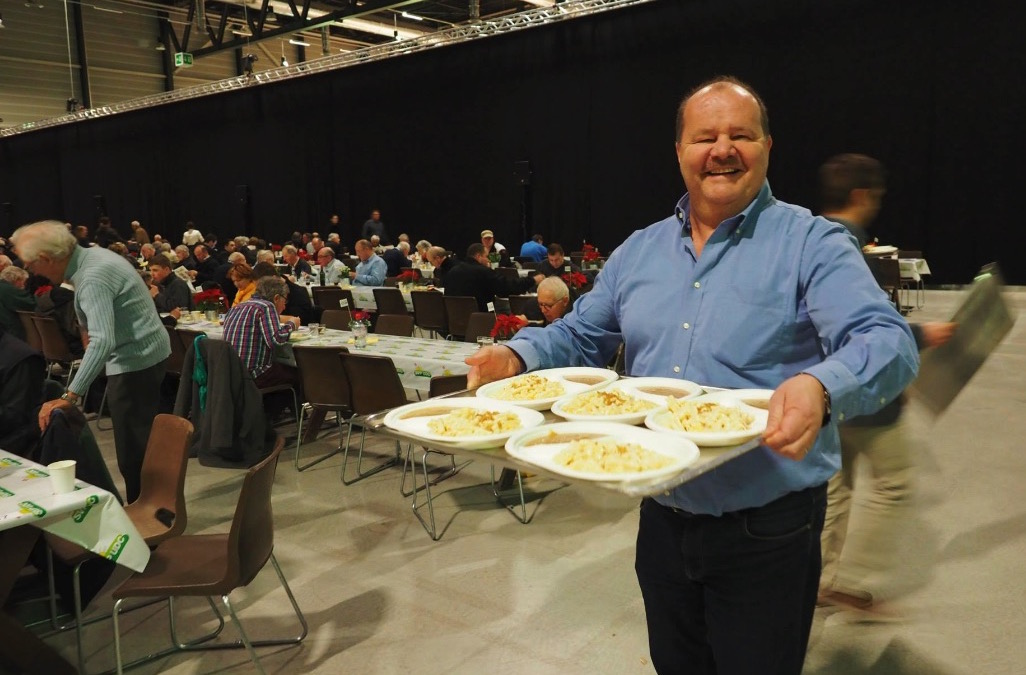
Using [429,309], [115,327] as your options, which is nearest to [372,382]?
[115,327]

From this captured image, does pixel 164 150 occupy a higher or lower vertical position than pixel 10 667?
higher

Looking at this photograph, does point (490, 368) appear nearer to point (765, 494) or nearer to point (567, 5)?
point (765, 494)

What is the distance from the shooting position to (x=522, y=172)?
14172 millimetres

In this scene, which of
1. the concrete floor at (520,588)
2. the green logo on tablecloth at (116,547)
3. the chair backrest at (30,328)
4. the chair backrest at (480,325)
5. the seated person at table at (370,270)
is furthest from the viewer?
the seated person at table at (370,270)

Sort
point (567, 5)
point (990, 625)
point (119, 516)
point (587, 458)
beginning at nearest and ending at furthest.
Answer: point (587, 458) < point (119, 516) < point (990, 625) < point (567, 5)

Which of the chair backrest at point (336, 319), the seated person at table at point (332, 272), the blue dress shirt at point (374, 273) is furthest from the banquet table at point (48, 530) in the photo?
the seated person at table at point (332, 272)

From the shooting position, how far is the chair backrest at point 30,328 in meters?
6.74

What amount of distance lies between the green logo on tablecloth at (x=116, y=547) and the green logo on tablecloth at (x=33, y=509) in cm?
21

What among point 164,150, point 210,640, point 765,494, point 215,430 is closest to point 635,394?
point 765,494

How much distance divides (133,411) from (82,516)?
5.64 feet

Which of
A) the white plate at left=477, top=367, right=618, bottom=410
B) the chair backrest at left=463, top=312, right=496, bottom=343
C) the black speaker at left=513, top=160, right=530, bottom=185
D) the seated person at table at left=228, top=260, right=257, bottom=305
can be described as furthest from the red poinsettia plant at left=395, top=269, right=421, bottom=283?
the white plate at left=477, top=367, right=618, bottom=410

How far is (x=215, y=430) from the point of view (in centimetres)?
423

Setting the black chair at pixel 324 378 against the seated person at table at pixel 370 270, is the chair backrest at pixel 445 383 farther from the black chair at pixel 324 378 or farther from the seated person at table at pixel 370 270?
the seated person at table at pixel 370 270

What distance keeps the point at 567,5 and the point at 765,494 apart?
40.9 feet
